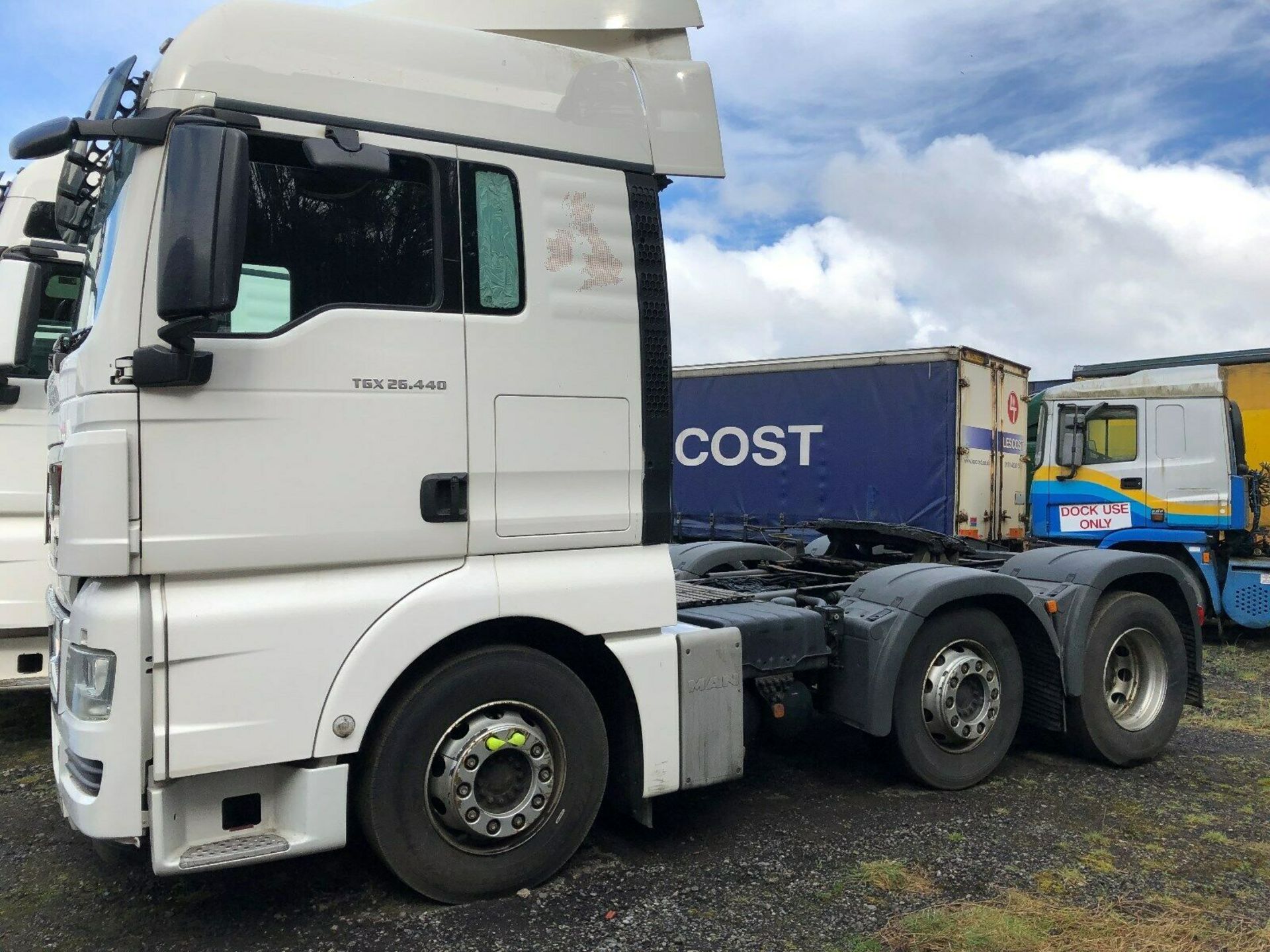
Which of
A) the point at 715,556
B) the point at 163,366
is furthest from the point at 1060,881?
the point at 163,366

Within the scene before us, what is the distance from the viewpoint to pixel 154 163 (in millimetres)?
3178

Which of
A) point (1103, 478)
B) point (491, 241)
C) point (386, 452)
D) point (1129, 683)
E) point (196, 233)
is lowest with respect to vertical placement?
point (1129, 683)

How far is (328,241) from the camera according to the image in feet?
11.1

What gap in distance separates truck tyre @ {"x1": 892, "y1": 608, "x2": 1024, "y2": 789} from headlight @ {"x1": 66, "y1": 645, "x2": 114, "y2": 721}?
3300 millimetres

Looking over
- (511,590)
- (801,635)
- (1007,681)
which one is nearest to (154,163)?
(511,590)

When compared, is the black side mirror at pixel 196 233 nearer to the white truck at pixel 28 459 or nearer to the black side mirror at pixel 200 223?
the black side mirror at pixel 200 223

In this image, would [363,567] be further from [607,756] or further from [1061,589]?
[1061,589]

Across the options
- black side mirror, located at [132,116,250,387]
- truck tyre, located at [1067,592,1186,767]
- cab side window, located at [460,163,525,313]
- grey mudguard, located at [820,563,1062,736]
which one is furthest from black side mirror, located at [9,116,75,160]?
truck tyre, located at [1067,592,1186,767]

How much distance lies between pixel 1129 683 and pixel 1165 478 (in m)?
5.29

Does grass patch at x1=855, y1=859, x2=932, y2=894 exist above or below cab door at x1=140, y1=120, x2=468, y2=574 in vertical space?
below

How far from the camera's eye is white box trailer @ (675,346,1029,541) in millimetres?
11719

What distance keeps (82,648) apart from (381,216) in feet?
5.47

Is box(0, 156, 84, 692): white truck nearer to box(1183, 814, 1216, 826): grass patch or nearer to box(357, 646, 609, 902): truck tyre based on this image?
box(357, 646, 609, 902): truck tyre

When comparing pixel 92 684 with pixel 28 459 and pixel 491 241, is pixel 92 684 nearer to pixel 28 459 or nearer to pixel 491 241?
pixel 491 241
